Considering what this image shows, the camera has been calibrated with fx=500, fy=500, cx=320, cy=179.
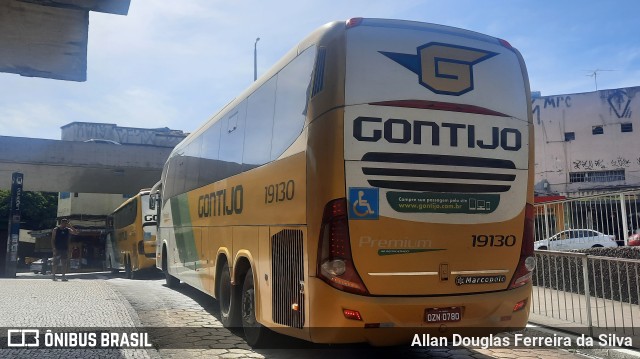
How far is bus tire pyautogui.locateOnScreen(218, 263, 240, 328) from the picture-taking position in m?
7.02

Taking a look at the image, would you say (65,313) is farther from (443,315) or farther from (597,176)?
(597,176)

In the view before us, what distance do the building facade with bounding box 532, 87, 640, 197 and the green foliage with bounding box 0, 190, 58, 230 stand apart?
1960 inches

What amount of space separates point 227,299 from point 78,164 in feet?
72.4

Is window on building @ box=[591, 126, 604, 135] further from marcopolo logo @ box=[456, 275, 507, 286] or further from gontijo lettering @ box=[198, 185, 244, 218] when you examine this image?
marcopolo logo @ box=[456, 275, 507, 286]

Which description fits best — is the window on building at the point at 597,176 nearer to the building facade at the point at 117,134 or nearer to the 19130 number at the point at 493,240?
the 19130 number at the point at 493,240

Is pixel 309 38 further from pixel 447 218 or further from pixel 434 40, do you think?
pixel 447 218

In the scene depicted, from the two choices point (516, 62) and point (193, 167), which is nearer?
point (516, 62)

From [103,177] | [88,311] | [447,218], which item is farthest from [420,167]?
[103,177]

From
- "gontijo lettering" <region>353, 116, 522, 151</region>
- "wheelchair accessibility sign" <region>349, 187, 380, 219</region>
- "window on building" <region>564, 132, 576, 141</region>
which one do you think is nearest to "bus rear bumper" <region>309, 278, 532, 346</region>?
"wheelchair accessibility sign" <region>349, 187, 380, 219</region>

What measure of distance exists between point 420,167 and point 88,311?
5975mm

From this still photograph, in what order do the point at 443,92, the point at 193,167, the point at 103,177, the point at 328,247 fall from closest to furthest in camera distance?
the point at 328,247 < the point at 443,92 < the point at 193,167 < the point at 103,177

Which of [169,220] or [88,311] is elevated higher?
[169,220]

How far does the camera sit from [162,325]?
25.1ft

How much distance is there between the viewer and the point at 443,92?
16.9 ft
